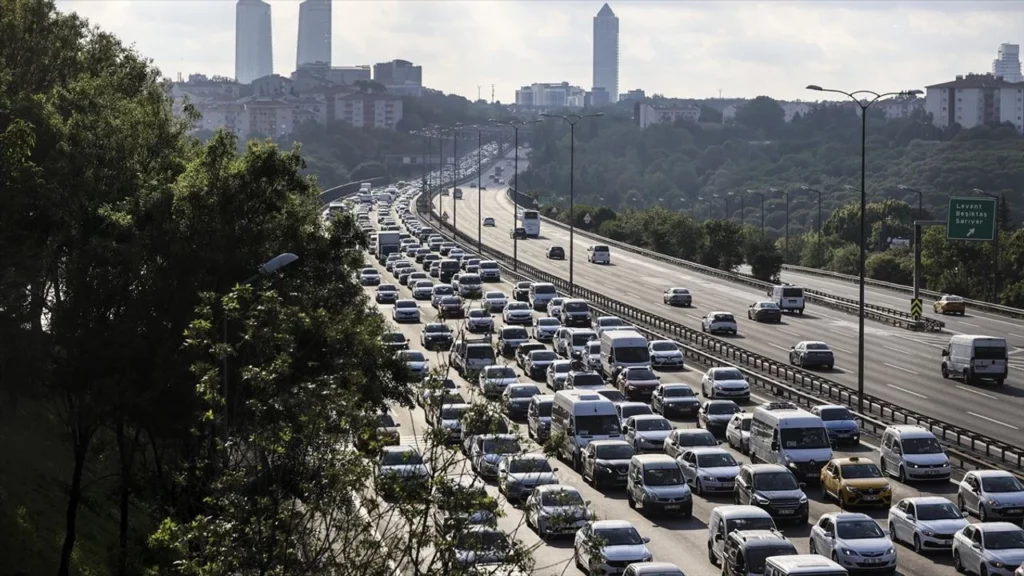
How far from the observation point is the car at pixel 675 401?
4759cm

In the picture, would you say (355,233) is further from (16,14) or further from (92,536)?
(16,14)

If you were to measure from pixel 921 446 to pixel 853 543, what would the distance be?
33.4 ft

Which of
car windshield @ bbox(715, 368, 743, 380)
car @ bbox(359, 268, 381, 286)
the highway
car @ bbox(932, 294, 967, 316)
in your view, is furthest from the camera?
car @ bbox(359, 268, 381, 286)

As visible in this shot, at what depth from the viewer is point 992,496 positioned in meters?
32.6

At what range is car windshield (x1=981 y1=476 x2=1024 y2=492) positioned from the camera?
32.8m

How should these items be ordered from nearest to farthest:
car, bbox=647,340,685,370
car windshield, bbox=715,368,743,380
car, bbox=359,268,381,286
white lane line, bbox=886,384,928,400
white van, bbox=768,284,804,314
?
1. car windshield, bbox=715,368,743,380
2. white lane line, bbox=886,384,928,400
3. car, bbox=647,340,685,370
4. white van, bbox=768,284,804,314
5. car, bbox=359,268,381,286

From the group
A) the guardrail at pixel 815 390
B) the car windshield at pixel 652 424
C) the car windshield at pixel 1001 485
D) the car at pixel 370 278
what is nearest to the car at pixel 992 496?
the car windshield at pixel 1001 485

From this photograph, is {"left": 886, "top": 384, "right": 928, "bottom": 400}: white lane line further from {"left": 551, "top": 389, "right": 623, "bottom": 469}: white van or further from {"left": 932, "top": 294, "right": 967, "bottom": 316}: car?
{"left": 932, "top": 294, "right": 967, "bottom": 316}: car

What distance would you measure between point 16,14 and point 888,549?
88.0ft

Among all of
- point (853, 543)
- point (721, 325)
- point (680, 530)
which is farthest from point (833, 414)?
point (721, 325)

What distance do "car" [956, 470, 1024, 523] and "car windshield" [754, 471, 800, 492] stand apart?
150 inches

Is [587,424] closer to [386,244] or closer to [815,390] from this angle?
[815,390]

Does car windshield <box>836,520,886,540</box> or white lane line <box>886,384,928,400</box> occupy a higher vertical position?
car windshield <box>836,520,886,540</box>

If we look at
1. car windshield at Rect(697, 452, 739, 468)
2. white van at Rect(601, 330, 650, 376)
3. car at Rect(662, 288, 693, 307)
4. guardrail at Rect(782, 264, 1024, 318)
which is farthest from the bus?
car windshield at Rect(697, 452, 739, 468)
